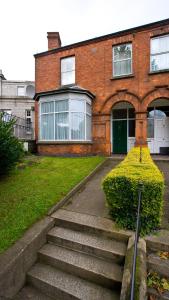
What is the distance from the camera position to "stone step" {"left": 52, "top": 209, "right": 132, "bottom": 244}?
4.14 meters

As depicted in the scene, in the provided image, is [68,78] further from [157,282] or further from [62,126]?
[157,282]

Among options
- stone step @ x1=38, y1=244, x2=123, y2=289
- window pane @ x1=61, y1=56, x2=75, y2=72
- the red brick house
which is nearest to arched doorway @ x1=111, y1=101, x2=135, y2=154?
the red brick house

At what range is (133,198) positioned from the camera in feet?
13.7

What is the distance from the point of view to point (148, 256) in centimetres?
365

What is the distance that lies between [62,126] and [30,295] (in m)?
9.76

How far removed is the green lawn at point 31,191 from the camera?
4.43 metres

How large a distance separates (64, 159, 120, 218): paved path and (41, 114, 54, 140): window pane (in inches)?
237

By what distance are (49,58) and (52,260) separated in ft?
46.3

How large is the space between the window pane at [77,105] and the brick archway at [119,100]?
1.35 metres

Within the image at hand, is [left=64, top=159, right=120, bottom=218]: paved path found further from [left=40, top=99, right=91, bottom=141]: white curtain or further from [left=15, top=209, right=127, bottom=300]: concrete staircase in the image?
[left=40, top=99, right=91, bottom=141]: white curtain

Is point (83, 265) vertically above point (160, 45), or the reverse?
point (160, 45)

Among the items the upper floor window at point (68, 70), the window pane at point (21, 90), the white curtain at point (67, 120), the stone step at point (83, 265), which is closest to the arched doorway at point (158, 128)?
the white curtain at point (67, 120)

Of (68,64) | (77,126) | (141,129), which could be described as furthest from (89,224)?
(68,64)

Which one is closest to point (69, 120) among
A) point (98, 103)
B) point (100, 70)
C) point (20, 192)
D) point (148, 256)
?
point (98, 103)
